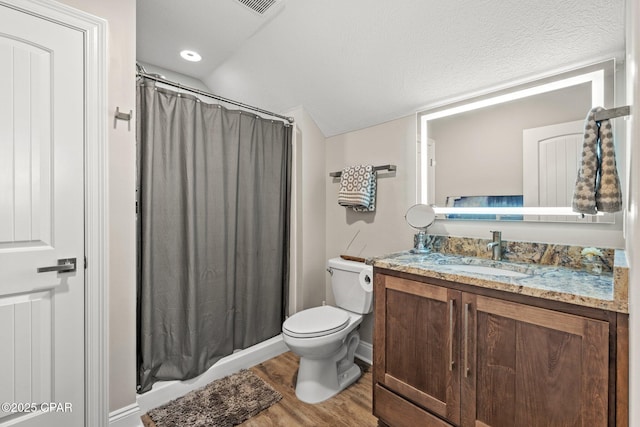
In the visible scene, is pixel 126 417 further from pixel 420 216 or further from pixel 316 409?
pixel 420 216

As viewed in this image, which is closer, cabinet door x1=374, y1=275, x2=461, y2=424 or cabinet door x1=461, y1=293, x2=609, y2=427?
cabinet door x1=461, y1=293, x2=609, y2=427

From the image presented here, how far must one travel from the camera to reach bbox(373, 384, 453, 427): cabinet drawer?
1290 mm

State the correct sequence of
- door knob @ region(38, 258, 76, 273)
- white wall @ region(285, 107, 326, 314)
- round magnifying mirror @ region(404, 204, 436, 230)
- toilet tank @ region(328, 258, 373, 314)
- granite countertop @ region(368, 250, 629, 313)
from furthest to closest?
1. white wall @ region(285, 107, 326, 314)
2. toilet tank @ region(328, 258, 373, 314)
3. round magnifying mirror @ region(404, 204, 436, 230)
4. door knob @ region(38, 258, 76, 273)
5. granite countertop @ region(368, 250, 629, 313)

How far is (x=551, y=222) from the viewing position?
4.81 feet

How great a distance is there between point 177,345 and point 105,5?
1912 millimetres

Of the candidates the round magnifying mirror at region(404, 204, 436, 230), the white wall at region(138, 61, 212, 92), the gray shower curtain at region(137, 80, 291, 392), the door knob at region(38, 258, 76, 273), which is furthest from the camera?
the white wall at region(138, 61, 212, 92)

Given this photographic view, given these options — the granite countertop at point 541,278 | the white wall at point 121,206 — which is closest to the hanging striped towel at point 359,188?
the granite countertop at point 541,278

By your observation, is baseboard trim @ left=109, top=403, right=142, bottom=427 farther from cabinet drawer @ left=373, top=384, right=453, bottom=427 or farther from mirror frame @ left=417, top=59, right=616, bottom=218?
mirror frame @ left=417, top=59, right=616, bottom=218

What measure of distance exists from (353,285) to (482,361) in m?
0.97

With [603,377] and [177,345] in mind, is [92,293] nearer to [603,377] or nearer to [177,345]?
[177,345]

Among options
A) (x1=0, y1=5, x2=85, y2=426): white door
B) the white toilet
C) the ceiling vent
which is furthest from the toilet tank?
the ceiling vent

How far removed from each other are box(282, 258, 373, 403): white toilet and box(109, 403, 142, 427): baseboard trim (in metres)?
0.83

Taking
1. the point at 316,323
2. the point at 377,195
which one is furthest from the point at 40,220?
the point at 377,195

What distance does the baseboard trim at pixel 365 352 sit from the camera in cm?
217
